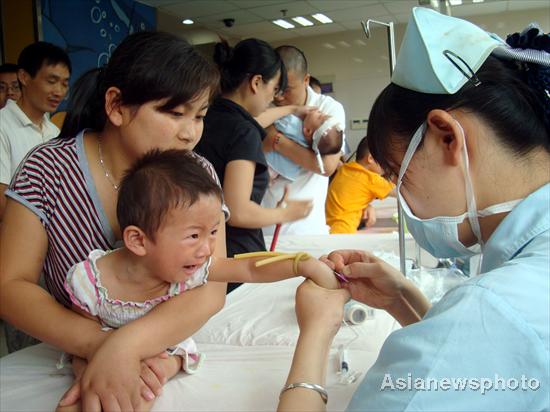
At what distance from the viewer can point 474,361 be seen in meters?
0.58

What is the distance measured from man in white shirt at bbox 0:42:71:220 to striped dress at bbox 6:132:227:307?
1.78 metres

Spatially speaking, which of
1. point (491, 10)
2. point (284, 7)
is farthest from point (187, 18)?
point (491, 10)

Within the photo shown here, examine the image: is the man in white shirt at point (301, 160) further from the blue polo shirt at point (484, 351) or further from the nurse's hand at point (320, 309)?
the blue polo shirt at point (484, 351)

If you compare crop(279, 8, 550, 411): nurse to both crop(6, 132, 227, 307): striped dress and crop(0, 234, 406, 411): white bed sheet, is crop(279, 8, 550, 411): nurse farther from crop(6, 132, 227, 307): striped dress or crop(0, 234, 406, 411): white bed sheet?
crop(6, 132, 227, 307): striped dress

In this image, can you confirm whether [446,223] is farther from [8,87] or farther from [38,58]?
[8,87]

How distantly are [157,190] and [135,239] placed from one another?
0.41 ft

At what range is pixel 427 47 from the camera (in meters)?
0.71

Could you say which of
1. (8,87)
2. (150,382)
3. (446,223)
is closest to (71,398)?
(150,382)

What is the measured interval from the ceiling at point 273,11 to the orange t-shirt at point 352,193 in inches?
166

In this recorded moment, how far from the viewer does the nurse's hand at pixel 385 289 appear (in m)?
1.10

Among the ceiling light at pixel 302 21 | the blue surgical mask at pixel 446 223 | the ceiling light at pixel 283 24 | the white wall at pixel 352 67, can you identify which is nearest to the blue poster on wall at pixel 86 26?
the ceiling light at pixel 283 24

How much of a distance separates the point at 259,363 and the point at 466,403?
629 millimetres

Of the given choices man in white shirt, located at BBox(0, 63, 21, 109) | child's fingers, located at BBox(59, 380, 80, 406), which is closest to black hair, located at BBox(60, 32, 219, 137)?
child's fingers, located at BBox(59, 380, 80, 406)

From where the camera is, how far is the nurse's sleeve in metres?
0.57
